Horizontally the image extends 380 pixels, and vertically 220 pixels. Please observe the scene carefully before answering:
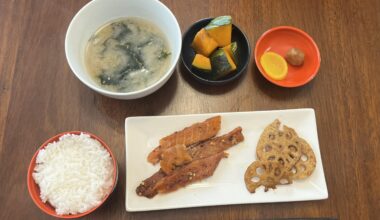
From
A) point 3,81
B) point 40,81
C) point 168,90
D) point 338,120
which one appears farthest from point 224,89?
point 3,81

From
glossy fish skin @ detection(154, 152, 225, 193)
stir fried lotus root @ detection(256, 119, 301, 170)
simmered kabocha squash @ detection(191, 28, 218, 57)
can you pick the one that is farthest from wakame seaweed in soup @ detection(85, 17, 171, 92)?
stir fried lotus root @ detection(256, 119, 301, 170)

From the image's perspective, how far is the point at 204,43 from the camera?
1.39 m

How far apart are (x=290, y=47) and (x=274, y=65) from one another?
139mm

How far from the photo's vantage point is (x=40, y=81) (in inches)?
55.9

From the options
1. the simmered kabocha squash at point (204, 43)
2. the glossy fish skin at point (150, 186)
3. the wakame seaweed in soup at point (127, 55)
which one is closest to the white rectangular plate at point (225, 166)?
the glossy fish skin at point (150, 186)

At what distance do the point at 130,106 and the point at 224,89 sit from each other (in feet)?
1.30

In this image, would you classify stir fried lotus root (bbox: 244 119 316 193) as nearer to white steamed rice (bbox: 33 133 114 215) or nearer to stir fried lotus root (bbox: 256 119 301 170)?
stir fried lotus root (bbox: 256 119 301 170)

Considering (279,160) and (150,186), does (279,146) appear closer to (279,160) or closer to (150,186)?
(279,160)

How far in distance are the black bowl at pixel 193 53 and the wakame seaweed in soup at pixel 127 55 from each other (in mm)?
113

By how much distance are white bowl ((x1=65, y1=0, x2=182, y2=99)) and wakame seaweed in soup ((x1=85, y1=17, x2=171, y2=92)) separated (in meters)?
0.03

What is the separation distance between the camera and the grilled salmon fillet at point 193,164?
4.11ft

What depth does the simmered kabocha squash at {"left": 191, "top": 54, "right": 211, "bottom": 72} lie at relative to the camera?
1379mm

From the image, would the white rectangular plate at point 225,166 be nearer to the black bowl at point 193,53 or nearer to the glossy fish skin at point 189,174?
the glossy fish skin at point 189,174

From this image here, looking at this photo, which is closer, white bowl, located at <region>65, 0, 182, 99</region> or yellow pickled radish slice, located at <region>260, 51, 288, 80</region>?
white bowl, located at <region>65, 0, 182, 99</region>
